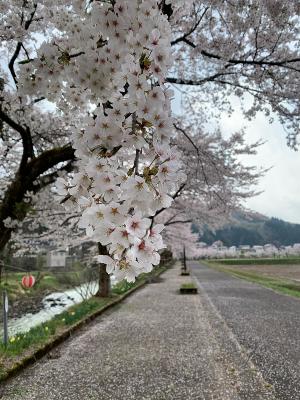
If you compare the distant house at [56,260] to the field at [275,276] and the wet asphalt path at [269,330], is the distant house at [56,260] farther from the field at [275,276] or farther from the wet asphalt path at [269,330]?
the field at [275,276]

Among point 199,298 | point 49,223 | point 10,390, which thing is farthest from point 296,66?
point 49,223

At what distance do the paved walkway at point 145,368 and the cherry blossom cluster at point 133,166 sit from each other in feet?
12.8

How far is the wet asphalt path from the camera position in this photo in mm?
→ 5867

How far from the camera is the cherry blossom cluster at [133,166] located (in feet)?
5.66

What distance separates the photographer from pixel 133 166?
184 centimetres

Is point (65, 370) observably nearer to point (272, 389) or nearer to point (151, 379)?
point (151, 379)

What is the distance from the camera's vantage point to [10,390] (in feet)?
18.2

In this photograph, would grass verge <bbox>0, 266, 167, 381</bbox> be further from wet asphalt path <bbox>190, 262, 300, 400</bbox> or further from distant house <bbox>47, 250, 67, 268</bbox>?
distant house <bbox>47, 250, 67, 268</bbox>

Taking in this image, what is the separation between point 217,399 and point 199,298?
1130cm

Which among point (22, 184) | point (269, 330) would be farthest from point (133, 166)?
point (269, 330)

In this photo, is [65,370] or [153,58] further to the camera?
[65,370]

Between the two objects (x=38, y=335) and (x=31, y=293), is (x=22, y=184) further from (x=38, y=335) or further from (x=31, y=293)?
(x=31, y=293)

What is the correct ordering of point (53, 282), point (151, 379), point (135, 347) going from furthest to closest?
point (53, 282) → point (135, 347) → point (151, 379)

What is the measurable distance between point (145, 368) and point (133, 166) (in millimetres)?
5242
